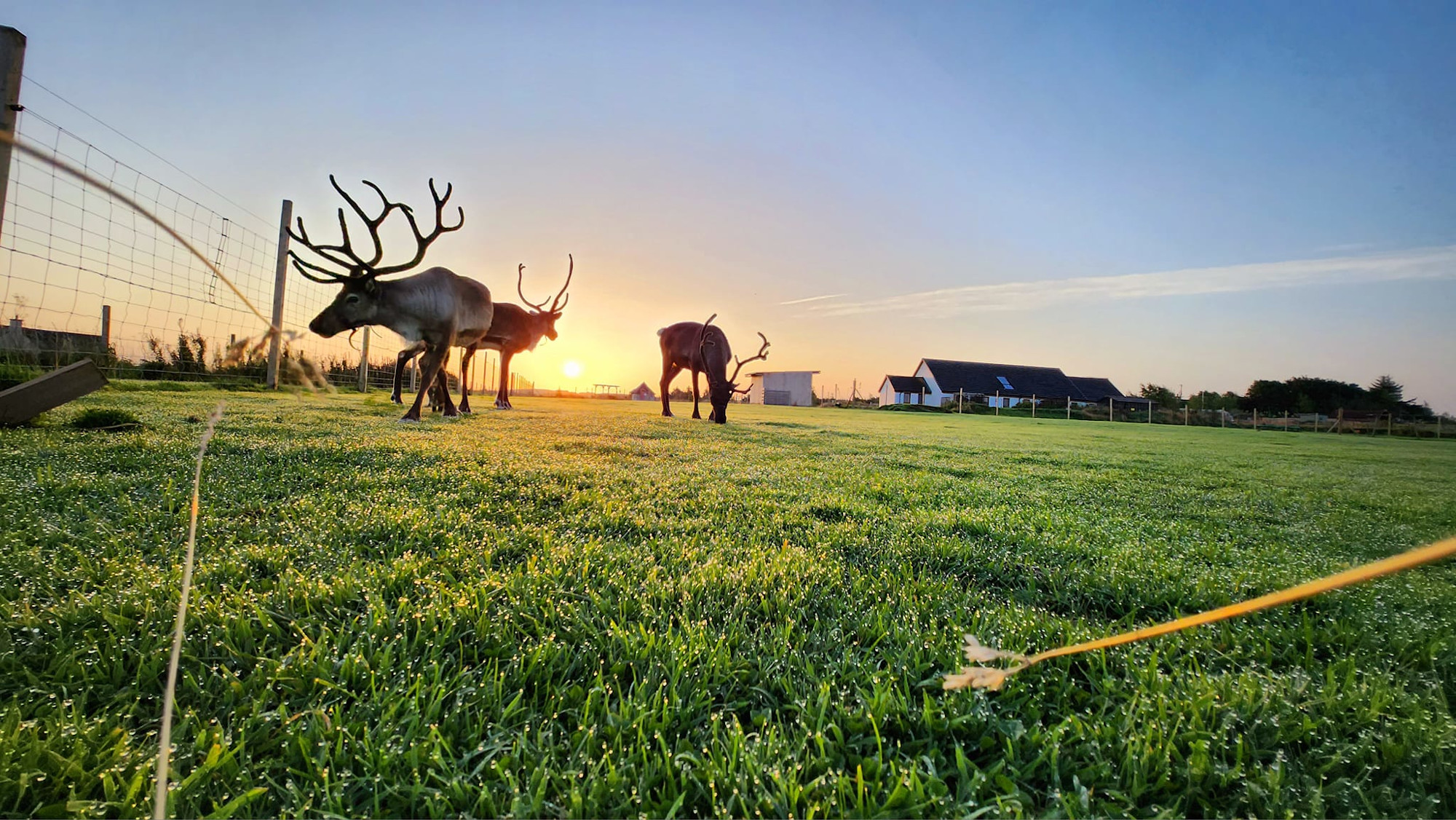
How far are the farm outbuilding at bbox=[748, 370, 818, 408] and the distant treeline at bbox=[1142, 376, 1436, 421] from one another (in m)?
29.4

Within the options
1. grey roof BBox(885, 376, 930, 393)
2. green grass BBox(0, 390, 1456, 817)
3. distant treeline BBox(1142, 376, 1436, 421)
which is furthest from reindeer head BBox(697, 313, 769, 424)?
grey roof BBox(885, 376, 930, 393)

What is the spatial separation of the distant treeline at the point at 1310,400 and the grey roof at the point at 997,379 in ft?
27.2

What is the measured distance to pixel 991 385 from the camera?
5188cm

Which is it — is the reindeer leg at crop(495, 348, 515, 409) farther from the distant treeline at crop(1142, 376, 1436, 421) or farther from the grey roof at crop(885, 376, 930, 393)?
the grey roof at crop(885, 376, 930, 393)

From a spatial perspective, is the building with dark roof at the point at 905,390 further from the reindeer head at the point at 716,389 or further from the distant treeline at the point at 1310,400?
the reindeer head at the point at 716,389

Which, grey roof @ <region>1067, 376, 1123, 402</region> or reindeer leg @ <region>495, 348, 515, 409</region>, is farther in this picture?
grey roof @ <region>1067, 376, 1123, 402</region>

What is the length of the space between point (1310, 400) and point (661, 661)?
172 feet

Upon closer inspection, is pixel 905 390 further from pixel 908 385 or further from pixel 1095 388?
pixel 1095 388

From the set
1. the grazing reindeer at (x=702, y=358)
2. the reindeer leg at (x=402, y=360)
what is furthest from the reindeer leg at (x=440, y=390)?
the grazing reindeer at (x=702, y=358)

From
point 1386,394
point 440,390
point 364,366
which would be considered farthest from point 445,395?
point 1386,394

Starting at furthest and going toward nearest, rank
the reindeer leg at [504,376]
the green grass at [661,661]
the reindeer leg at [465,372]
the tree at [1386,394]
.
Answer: the tree at [1386,394], the reindeer leg at [504,376], the reindeer leg at [465,372], the green grass at [661,661]

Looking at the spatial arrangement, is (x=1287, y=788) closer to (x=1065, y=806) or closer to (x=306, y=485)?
(x=1065, y=806)

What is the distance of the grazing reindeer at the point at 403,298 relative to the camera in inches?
253

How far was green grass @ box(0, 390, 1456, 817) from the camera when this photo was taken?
0.99 m
